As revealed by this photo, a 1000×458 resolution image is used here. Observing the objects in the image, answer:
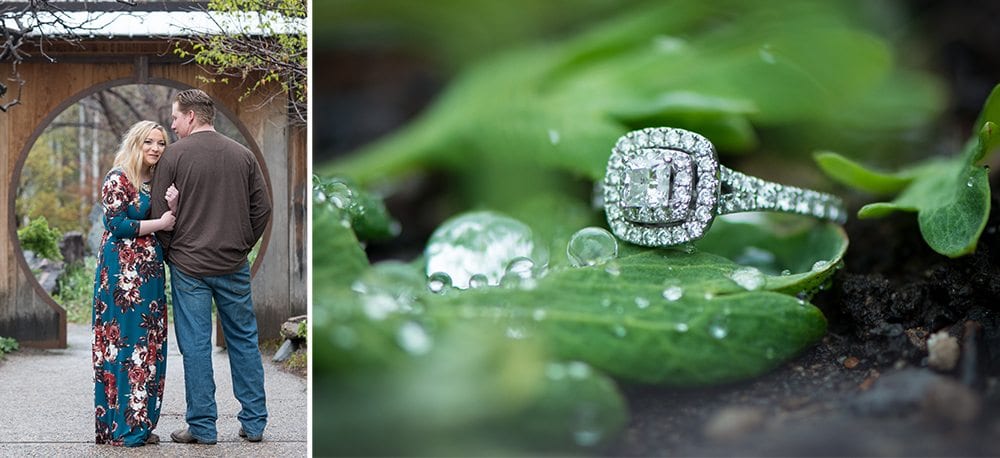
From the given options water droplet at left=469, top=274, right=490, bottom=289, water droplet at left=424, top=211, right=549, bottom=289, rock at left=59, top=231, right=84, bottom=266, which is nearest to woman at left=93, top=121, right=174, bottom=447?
rock at left=59, top=231, right=84, bottom=266

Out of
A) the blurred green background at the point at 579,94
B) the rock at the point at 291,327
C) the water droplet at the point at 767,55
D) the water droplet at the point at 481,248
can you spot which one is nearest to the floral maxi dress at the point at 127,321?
the rock at the point at 291,327

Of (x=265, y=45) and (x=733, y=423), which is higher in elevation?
(x=265, y=45)

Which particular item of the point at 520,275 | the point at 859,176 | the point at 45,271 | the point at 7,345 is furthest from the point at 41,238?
the point at 859,176

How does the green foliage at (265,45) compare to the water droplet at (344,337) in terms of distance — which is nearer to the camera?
the water droplet at (344,337)

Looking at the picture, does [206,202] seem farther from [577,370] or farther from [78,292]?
[577,370]

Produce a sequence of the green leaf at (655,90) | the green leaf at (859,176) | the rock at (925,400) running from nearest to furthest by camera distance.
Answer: the rock at (925,400) → the green leaf at (859,176) → the green leaf at (655,90)

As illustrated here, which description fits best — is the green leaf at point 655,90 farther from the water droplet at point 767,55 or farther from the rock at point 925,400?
the rock at point 925,400

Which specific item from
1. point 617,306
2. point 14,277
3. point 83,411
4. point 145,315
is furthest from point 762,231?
point 14,277

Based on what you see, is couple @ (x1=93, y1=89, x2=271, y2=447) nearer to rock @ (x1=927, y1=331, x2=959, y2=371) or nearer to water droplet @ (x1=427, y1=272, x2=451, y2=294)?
water droplet @ (x1=427, y1=272, x2=451, y2=294)
